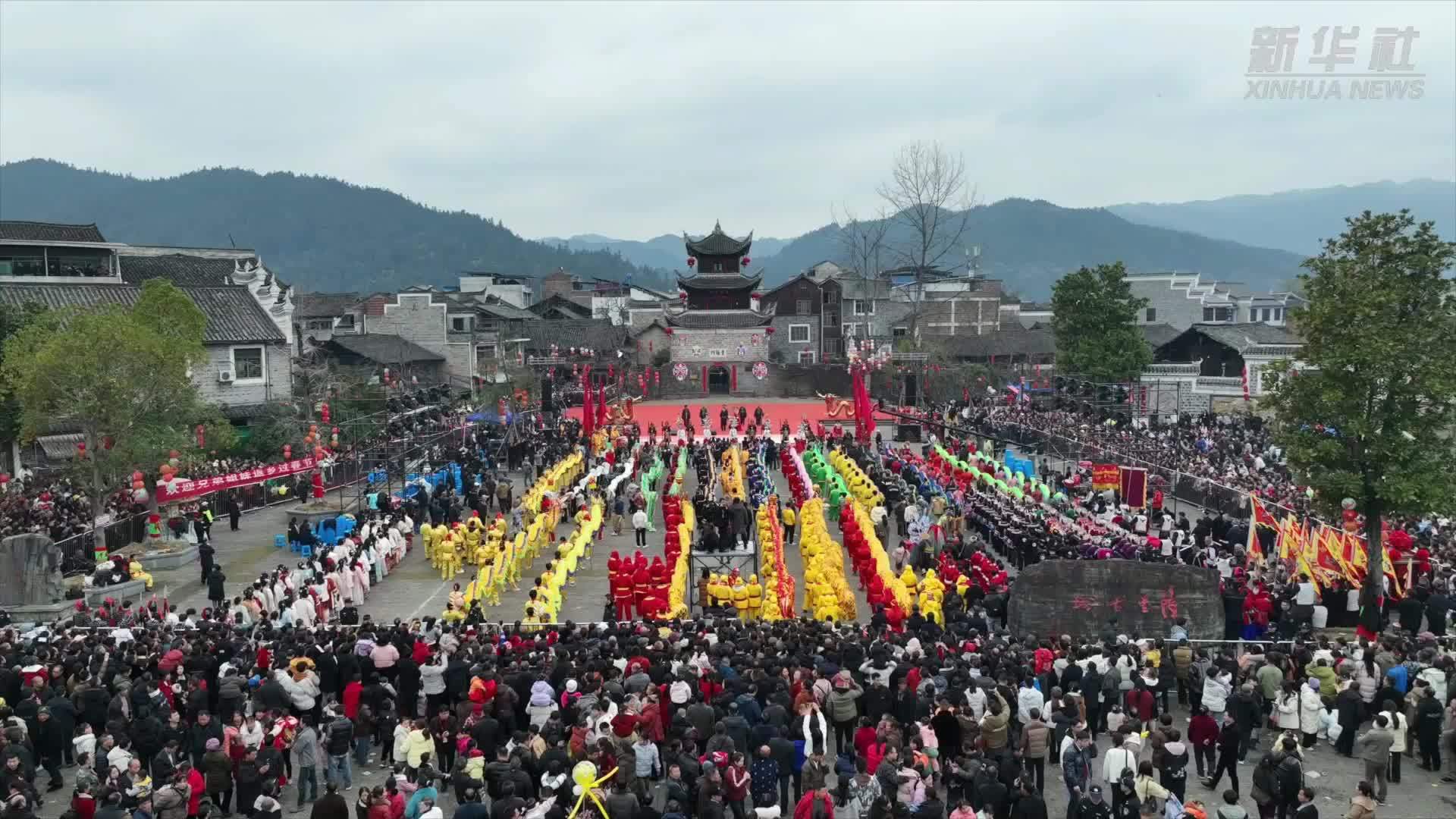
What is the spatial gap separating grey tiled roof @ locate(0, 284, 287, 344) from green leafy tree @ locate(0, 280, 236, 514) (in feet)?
34.9

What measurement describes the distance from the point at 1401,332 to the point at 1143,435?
789 inches

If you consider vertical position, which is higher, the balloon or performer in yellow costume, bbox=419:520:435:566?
the balloon

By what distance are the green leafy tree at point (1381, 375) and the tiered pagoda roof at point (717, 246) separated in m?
46.1

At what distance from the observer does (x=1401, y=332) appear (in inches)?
656

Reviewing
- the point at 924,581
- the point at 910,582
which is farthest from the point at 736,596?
the point at 924,581

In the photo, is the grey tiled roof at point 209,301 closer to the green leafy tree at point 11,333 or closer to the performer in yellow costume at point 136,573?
the green leafy tree at point 11,333

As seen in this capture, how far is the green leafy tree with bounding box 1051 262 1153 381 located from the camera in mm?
42625

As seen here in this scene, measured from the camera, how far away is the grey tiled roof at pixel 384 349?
50.7 m

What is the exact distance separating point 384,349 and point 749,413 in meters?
17.3

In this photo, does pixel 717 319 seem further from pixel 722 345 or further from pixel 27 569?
pixel 27 569

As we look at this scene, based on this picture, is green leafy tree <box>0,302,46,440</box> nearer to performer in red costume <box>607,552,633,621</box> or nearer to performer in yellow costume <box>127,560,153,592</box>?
performer in yellow costume <box>127,560,153,592</box>

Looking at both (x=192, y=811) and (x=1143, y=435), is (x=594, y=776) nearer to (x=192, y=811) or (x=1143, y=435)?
(x=192, y=811)

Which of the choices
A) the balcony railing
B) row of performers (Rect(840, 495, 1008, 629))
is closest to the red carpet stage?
the balcony railing

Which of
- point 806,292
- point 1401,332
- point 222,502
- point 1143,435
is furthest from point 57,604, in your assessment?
point 806,292
